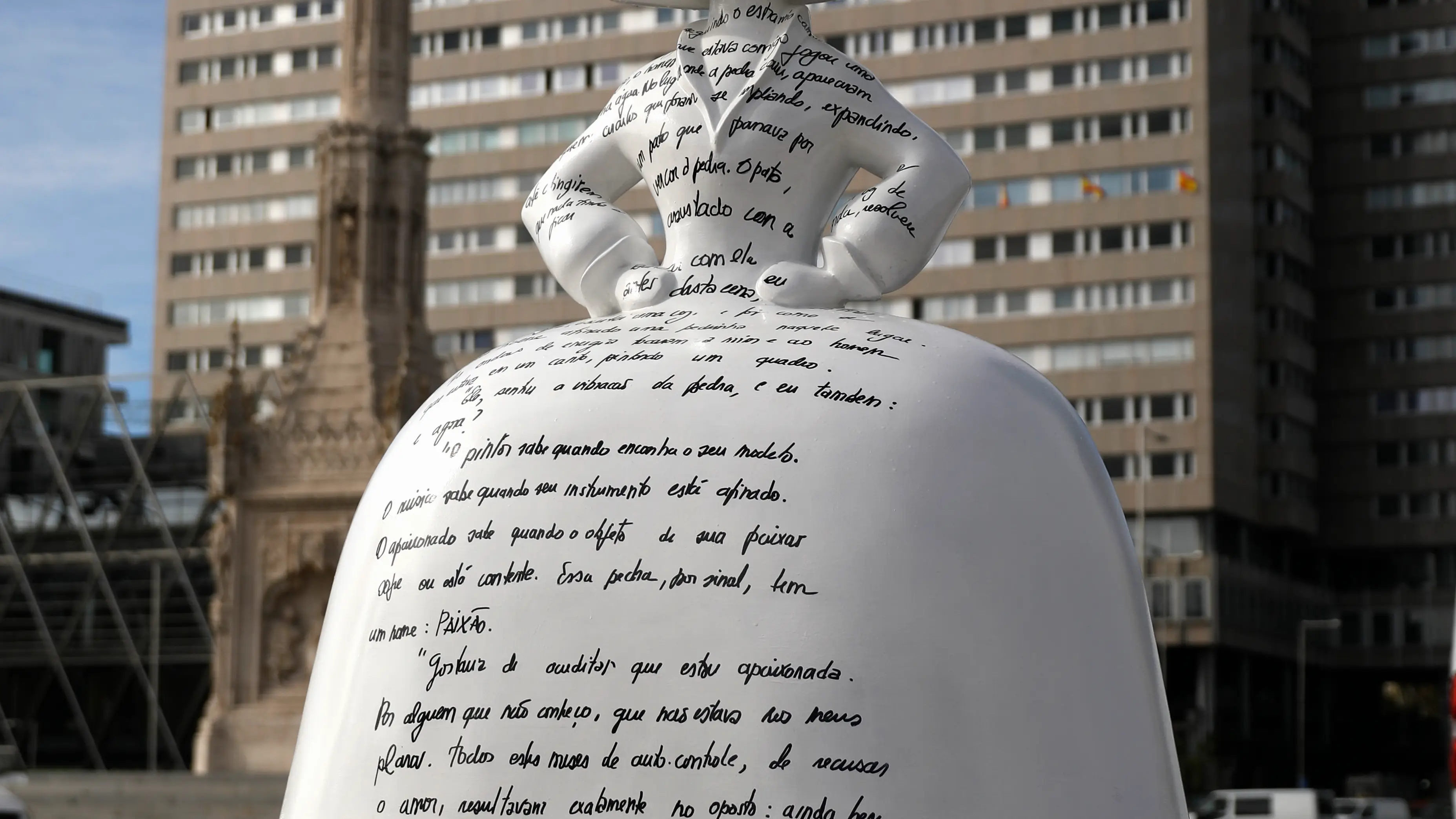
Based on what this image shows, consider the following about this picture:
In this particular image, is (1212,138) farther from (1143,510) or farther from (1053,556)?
(1053,556)

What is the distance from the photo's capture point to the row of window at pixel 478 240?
70.8m

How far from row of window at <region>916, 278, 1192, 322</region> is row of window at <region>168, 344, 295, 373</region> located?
23893 millimetres

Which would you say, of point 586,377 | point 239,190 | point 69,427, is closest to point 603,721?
point 586,377

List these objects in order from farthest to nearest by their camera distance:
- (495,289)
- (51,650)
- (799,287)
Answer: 1. (495,289)
2. (51,650)
3. (799,287)

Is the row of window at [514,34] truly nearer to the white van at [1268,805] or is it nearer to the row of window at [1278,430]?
the row of window at [1278,430]

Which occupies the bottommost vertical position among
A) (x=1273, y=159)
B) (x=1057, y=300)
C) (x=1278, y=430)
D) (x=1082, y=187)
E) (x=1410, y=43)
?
(x=1278, y=430)

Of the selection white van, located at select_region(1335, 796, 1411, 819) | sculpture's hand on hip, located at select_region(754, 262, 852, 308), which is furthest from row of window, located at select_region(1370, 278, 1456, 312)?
sculpture's hand on hip, located at select_region(754, 262, 852, 308)

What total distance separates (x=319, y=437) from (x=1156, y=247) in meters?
34.9

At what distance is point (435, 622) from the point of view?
362cm

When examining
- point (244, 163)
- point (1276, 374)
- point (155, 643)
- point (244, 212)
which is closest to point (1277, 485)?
point (1276, 374)

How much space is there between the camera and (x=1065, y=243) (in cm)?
6456

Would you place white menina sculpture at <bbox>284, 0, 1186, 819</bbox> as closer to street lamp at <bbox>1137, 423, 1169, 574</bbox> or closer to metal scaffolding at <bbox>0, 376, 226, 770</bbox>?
metal scaffolding at <bbox>0, 376, 226, 770</bbox>

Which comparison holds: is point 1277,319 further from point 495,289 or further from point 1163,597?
point 495,289

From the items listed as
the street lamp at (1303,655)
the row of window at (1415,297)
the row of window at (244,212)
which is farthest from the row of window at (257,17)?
the street lamp at (1303,655)
